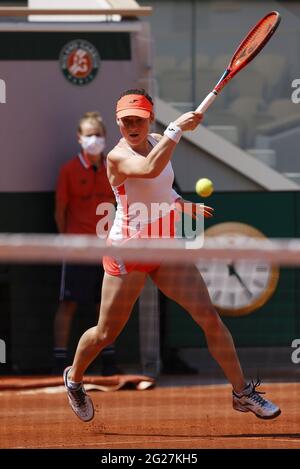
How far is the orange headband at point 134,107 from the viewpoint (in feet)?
18.7

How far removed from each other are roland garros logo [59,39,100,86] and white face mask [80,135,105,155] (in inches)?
19.7

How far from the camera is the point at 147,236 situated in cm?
588

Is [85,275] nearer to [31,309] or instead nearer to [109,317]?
[31,309]

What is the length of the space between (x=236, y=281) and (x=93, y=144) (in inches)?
60.8

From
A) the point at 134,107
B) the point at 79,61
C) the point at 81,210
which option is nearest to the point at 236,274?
the point at 81,210

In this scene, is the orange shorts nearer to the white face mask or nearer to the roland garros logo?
the white face mask

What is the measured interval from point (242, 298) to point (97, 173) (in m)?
1.44

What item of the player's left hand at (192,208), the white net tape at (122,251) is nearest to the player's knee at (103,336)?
the player's left hand at (192,208)

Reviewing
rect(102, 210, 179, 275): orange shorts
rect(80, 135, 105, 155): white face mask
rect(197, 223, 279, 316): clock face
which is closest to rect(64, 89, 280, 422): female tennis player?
rect(102, 210, 179, 275): orange shorts

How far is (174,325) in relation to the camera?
8.57 m

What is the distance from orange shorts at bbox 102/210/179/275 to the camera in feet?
18.7

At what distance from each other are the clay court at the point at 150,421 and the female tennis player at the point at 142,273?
305 mm

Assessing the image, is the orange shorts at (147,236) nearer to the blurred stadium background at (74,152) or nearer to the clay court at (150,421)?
the clay court at (150,421)

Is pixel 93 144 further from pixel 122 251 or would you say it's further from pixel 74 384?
pixel 122 251
